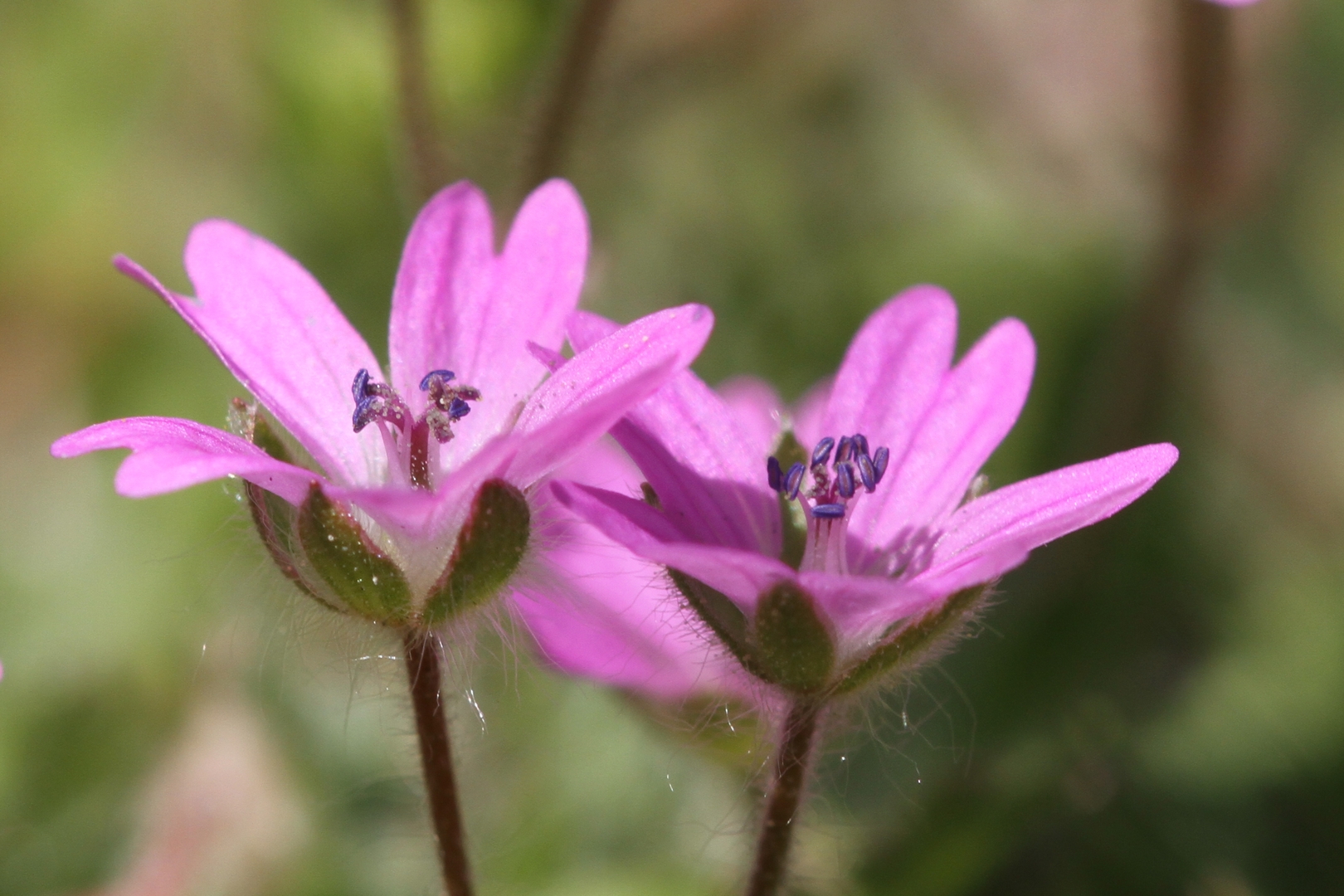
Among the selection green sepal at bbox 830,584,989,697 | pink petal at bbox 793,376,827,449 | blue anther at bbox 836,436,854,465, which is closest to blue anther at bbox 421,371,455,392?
blue anther at bbox 836,436,854,465

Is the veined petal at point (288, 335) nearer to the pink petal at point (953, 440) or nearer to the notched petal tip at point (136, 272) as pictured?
the notched petal tip at point (136, 272)

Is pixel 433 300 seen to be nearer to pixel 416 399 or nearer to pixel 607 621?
pixel 416 399

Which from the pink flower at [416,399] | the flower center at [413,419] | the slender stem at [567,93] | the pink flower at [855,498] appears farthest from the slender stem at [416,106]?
the pink flower at [855,498]

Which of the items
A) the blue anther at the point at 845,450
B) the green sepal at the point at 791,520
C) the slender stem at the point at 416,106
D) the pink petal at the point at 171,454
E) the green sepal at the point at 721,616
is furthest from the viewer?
the slender stem at the point at 416,106

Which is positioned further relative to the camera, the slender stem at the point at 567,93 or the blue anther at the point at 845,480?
the slender stem at the point at 567,93

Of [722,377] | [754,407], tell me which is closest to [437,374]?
[754,407]

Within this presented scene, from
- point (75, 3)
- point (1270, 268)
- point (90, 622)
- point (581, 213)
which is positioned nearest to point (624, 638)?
point (581, 213)

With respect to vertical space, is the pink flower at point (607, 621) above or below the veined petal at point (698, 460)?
below

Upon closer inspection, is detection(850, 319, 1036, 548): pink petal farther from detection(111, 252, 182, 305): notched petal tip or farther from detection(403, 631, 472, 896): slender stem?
detection(111, 252, 182, 305): notched petal tip
